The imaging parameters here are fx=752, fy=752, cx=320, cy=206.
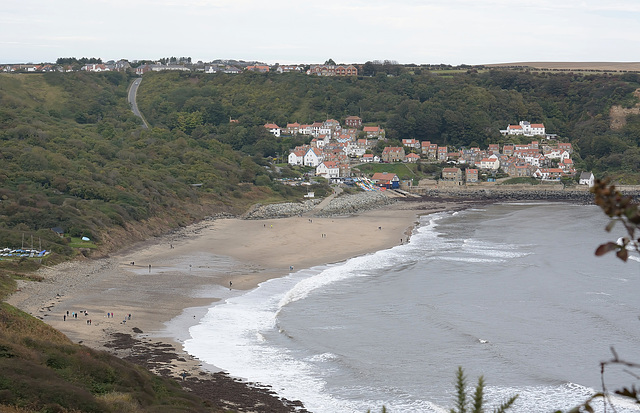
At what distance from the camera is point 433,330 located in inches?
957

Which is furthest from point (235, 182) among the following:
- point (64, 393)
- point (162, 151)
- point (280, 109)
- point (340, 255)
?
point (64, 393)

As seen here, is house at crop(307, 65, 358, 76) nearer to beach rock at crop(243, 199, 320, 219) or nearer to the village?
the village

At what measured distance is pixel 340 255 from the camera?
39406mm

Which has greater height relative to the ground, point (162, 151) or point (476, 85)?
point (476, 85)

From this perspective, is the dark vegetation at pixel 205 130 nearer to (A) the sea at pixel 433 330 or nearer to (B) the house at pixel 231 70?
(B) the house at pixel 231 70

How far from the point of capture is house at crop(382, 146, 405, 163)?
78062 millimetres

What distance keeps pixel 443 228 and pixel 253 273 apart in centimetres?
1780

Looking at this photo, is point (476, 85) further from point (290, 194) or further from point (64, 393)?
point (64, 393)

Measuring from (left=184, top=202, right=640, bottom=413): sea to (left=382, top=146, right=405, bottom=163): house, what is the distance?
39025 mm

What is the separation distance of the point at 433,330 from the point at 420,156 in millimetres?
56961

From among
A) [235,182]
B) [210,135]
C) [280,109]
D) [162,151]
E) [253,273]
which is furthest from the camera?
[280,109]

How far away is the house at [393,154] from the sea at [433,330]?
39.0 metres

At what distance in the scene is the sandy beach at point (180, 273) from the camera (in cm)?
2405

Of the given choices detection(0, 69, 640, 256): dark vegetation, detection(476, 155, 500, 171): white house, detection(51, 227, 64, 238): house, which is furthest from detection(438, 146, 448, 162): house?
detection(51, 227, 64, 238): house
